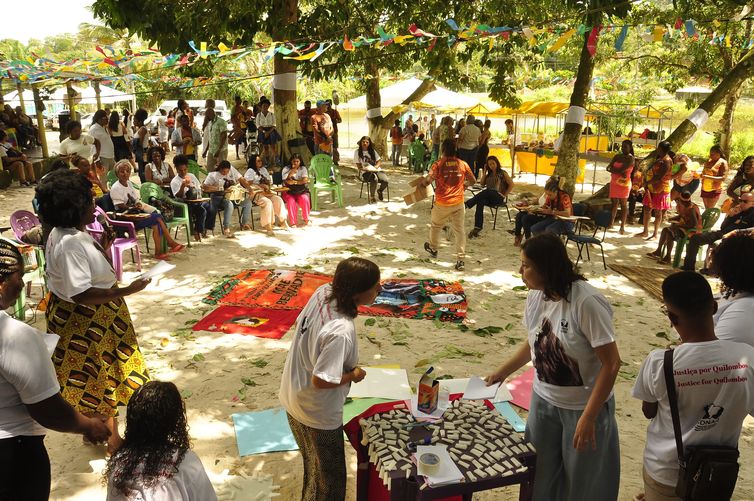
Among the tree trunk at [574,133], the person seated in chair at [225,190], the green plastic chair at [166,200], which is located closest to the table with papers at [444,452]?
the green plastic chair at [166,200]

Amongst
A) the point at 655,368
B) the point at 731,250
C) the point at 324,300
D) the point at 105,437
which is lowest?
the point at 105,437

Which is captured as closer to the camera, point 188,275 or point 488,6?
point 188,275

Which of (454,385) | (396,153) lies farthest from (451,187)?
(396,153)

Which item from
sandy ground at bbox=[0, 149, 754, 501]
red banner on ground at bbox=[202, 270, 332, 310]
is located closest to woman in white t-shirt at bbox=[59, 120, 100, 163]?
sandy ground at bbox=[0, 149, 754, 501]

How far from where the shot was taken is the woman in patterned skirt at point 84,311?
3.21 m

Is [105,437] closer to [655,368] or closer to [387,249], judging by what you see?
[655,368]

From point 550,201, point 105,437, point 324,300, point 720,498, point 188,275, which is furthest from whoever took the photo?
point 550,201

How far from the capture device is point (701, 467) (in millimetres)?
2328

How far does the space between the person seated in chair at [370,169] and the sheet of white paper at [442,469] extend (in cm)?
1003

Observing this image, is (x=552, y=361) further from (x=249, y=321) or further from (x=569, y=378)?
(x=249, y=321)

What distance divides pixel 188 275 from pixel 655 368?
6.51 m

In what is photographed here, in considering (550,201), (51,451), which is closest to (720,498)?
(51,451)

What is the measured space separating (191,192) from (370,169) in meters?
4.41

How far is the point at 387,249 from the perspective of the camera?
930cm
